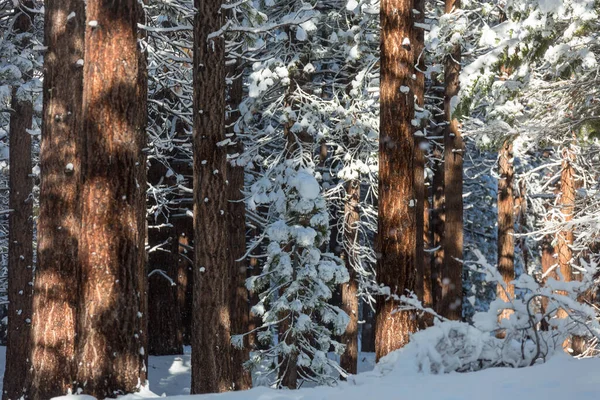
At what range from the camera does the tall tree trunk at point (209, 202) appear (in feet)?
34.8

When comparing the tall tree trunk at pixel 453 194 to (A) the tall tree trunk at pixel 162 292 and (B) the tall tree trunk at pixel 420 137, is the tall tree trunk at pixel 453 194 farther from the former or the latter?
(A) the tall tree trunk at pixel 162 292

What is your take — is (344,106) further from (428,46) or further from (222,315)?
(222,315)

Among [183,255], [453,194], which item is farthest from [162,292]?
[453,194]

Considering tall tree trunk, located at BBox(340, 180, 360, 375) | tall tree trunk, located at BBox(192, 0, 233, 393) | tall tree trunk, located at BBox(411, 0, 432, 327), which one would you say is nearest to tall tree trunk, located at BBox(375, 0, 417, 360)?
tall tree trunk, located at BBox(192, 0, 233, 393)

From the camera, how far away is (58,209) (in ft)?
34.7

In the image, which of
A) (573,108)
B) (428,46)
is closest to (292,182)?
(428,46)

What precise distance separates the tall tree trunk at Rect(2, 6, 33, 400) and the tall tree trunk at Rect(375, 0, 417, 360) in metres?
8.41

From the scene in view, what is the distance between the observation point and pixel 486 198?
1270 inches

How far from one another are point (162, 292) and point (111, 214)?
1478 centimetres

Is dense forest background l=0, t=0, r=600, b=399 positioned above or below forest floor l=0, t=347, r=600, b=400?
above

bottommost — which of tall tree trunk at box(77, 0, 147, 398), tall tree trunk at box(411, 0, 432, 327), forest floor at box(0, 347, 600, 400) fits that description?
forest floor at box(0, 347, 600, 400)

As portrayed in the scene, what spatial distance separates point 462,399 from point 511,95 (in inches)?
282

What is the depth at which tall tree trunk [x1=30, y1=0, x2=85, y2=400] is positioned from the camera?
10.1m

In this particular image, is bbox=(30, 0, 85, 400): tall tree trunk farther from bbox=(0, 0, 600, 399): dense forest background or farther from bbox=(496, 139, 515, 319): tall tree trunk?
bbox=(496, 139, 515, 319): tall tree trunk
